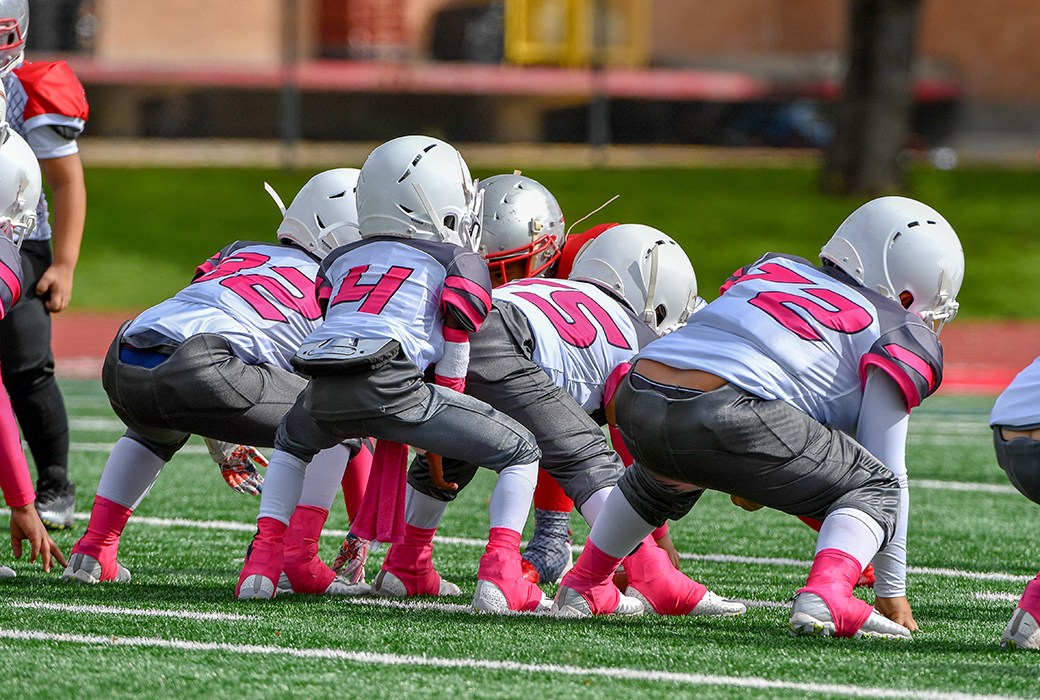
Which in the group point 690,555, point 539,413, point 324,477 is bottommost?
point 690,555

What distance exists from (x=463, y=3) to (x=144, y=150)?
830 cm

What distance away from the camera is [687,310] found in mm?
5168

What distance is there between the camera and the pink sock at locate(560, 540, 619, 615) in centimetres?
427

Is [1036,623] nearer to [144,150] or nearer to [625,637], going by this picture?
[625,637]

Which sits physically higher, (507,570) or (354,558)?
(507,570)

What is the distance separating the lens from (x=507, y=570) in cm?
425

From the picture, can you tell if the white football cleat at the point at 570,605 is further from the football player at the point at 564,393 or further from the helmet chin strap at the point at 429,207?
the helmet chin strap at the point at 429,207

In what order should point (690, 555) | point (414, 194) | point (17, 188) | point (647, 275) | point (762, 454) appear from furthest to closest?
point (690, 555), point (647, 275), point (17, 188), point (414, 194), point (762, 454)

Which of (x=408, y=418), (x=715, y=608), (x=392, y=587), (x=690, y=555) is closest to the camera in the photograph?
(x=408, y=418)

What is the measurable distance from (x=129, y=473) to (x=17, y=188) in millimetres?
899

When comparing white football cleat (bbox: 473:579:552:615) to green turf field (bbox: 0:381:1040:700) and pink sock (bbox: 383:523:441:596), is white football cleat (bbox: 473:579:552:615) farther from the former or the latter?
pink sock (bbox: 383:523:441:596)

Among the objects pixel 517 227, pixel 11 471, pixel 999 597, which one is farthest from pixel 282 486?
pixel 999 597

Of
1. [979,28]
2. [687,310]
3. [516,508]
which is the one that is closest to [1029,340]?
[687,310]

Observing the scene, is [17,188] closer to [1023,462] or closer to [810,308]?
[810,308]
